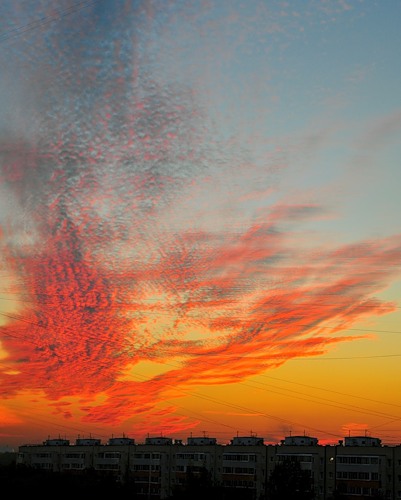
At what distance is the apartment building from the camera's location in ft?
473

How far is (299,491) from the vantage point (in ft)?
420

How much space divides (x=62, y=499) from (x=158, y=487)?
61.7 meters

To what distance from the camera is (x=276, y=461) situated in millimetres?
164875

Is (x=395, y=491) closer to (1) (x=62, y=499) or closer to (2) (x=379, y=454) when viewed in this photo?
(2) (x=379, y=454)

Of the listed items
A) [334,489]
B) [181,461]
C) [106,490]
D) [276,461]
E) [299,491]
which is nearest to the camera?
[299,491]

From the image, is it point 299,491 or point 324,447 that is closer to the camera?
point 299,491

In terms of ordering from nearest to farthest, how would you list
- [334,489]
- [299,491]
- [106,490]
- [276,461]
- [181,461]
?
[299,491]
[106,490]
[334,489]
[276,461]
[181,461]

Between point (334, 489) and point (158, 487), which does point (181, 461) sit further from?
point (334, 489)

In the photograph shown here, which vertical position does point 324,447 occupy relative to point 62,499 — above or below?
above

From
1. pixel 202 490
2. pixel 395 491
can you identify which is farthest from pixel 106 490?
pixel 395 491

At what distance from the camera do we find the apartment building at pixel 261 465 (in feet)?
473

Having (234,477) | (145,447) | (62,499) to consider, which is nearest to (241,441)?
(234,477)

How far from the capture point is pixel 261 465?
16725cm

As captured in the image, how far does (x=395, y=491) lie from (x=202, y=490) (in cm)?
4079
